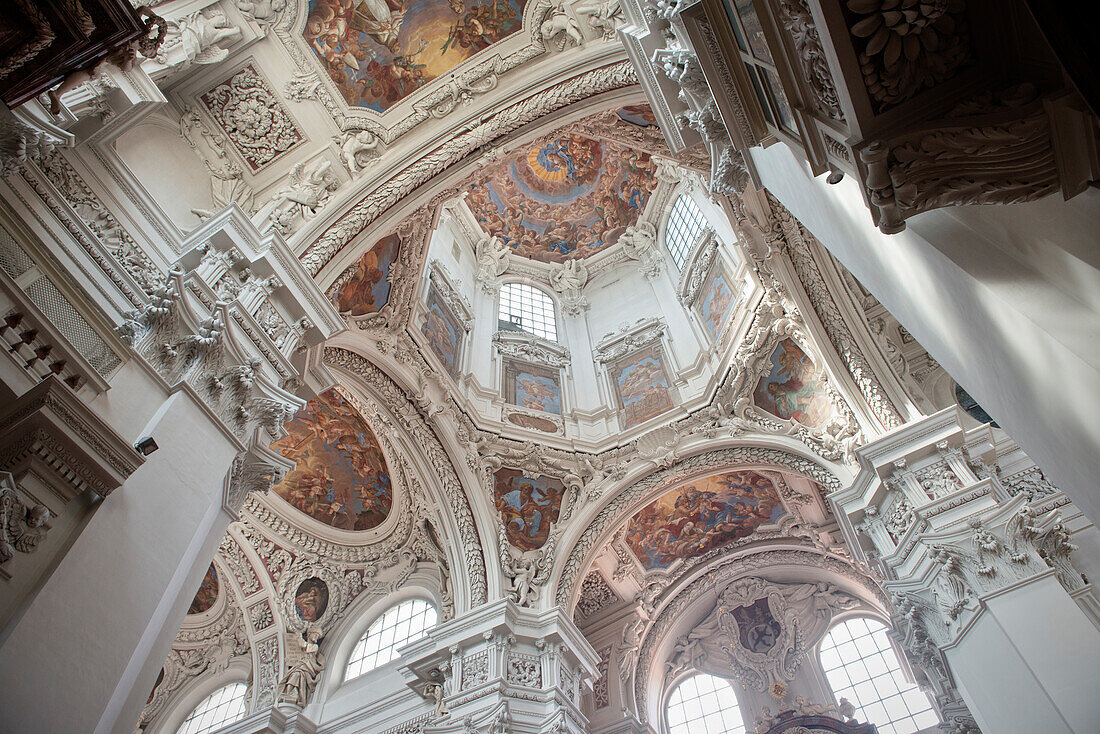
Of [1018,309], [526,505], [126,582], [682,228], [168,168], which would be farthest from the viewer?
[682,228]

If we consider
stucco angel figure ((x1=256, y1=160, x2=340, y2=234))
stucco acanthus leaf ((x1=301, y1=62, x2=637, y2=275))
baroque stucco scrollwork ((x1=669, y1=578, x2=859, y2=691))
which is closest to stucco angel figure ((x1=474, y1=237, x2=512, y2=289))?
stucco acanthus leaf ((x1=301, y1=62, x2=637, y2=275))

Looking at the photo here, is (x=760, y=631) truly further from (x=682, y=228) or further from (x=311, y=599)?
(x=311, y=599)

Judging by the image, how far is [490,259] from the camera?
16.3 m

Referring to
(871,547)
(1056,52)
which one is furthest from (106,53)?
(871,547)

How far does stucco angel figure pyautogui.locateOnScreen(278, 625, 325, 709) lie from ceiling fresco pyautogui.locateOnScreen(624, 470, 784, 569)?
245 inches

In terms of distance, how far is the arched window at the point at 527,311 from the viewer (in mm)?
15594

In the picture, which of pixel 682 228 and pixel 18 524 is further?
pixel 682 228

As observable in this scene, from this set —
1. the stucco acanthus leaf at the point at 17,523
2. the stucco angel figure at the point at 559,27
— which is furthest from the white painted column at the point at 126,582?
the stucco angel figure at the point at 559,27

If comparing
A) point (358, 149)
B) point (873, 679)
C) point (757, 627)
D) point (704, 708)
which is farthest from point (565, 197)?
point (873, 679)

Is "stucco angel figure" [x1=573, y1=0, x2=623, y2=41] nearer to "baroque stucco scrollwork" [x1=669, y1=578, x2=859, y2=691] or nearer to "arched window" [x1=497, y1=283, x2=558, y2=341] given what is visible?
"arched window" [x1=497, y1=283, x2=558, y2=341]

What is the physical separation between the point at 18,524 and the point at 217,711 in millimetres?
10888

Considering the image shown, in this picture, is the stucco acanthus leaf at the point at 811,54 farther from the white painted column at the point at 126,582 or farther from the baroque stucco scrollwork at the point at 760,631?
the baroque stucco scrollwork at the point at 760,631

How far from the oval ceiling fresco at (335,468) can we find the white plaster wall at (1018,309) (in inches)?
378

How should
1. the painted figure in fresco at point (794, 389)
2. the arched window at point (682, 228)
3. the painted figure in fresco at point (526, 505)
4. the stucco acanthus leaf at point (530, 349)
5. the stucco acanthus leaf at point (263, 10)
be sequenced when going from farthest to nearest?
1. the stucco acanthus leaf at point (530, 349)
2. the arched window at point (682, 228)
3. the painted figure in fresco at point (526, 505)
4. the painted figure in fresco at point (794, 389)
5. the stucco acanthus leaf at point (263, 10)
